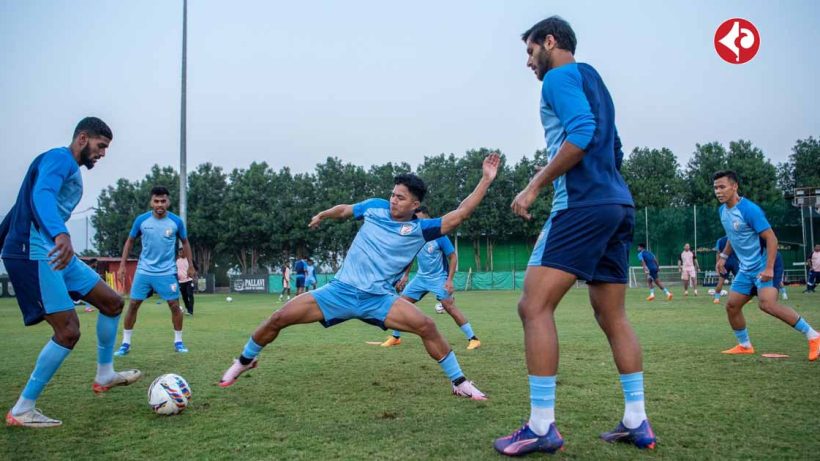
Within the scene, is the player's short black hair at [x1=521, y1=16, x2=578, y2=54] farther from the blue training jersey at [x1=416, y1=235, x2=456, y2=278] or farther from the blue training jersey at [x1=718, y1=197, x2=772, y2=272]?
the blue training jersey at [x1=416, y1=235, x2=456, y2=278]

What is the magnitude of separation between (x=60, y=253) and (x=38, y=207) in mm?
467

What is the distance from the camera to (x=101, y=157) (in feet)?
17.3

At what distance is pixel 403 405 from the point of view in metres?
5.04

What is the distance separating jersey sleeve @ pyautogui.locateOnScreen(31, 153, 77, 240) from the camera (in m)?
4.60

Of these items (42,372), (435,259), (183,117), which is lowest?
(42,372)

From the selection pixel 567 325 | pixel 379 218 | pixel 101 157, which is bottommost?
pixel 567 325

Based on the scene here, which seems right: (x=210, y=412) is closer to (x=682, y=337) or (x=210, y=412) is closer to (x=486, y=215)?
(x=682, y=337)

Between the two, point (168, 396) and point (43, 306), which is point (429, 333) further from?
point (43, 306)

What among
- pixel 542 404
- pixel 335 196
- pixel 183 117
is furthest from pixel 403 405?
pixel 335 196

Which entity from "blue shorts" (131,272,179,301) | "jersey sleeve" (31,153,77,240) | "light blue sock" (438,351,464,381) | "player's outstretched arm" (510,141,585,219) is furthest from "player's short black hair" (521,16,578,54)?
"blue shorts" (131,272,179,301)

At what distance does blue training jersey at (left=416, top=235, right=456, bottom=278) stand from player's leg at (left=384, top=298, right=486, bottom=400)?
4.62 m

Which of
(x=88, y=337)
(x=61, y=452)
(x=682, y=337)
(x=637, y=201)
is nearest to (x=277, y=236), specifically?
(x=637, y=201)

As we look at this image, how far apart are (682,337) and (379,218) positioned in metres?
6.59

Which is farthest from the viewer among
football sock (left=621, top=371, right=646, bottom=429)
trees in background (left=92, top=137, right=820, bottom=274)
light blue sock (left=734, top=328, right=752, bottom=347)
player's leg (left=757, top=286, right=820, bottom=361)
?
trees in background (left=92, top=137, right=820, bottom=274)
